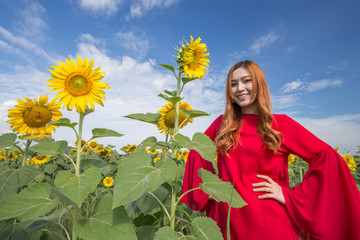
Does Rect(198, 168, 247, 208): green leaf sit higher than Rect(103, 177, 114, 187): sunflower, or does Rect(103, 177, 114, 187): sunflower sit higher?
Rect(198, 168, 247, 208): green leaf

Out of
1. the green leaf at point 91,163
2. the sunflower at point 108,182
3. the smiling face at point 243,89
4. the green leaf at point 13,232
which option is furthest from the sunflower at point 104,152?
the green leaf at point 91,163

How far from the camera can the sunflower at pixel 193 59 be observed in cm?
186

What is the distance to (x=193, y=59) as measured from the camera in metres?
1.93

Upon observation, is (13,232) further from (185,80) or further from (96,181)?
(185,80)

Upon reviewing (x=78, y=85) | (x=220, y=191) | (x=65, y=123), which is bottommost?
(x=220, y=191)

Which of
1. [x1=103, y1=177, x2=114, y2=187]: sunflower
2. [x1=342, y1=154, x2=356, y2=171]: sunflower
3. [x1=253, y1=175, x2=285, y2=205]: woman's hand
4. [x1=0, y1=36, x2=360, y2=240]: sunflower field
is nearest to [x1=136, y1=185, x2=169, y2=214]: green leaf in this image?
[x1=0, y1=36, x2=360, y2=240]: sunflower field

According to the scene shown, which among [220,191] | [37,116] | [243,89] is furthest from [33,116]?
[243,89]

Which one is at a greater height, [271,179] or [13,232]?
[271,179]

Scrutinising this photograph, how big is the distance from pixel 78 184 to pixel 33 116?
1.12 m

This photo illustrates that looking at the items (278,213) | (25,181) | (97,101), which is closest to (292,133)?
(278,213)

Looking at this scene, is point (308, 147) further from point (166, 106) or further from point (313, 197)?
point (166, 106)

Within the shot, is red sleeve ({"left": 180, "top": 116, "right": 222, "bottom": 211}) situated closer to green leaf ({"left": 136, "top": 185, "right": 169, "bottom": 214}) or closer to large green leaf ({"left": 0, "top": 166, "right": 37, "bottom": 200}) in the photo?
green leaf ({"left": 136, "top": 185, "right": 169, "bottom": 214})

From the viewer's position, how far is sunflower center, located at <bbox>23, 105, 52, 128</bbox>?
6.57ft

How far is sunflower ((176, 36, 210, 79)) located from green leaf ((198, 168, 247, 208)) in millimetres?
758
